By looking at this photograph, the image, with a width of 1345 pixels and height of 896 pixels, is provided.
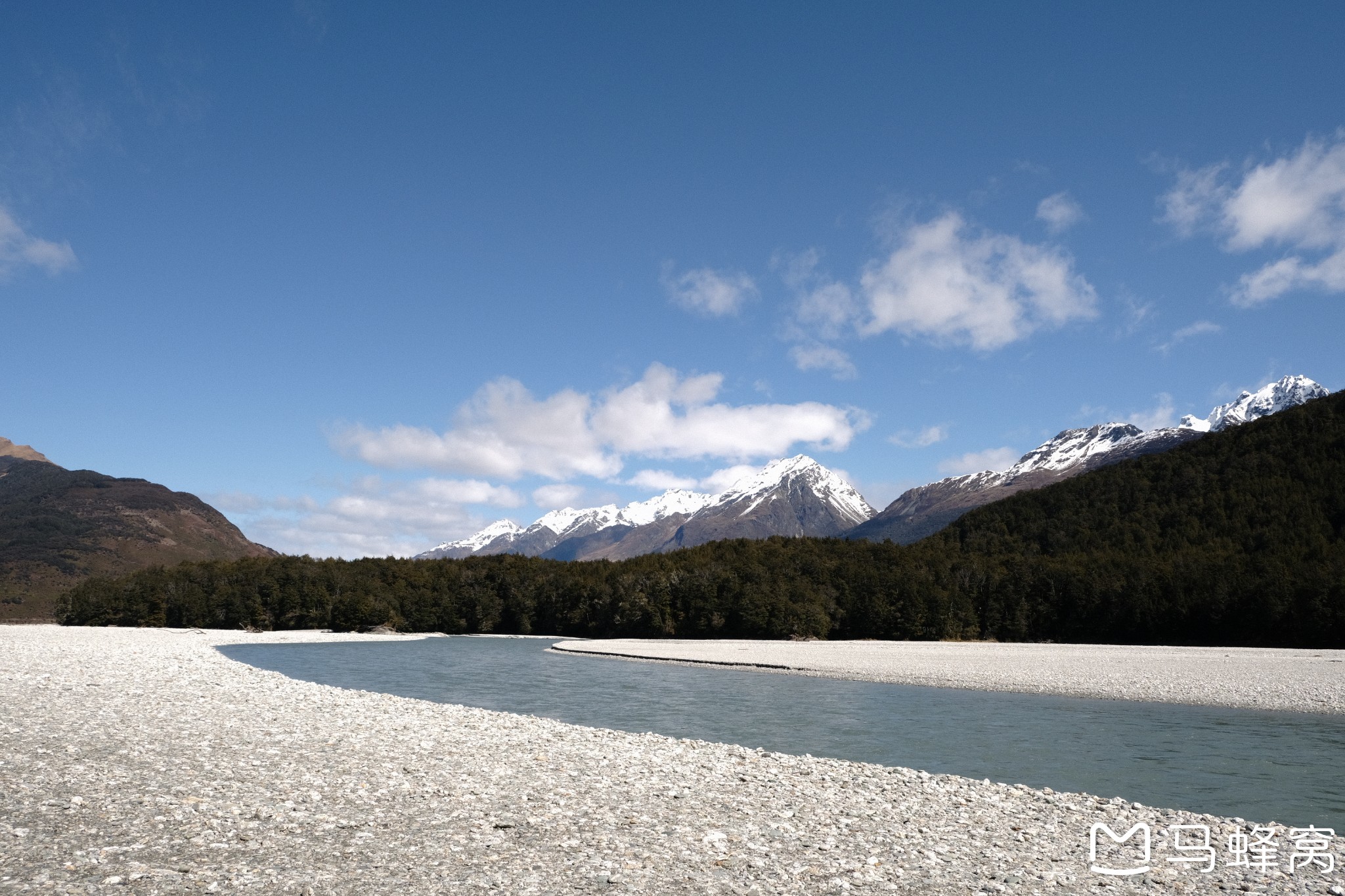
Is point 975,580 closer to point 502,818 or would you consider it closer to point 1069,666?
→ point 1069,666

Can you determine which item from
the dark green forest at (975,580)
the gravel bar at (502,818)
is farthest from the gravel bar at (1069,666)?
the gravel bar at (502,818)

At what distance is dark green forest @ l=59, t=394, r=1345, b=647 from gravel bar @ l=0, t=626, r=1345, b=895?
87323 millimetres

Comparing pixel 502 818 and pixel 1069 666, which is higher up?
pixel 502 818

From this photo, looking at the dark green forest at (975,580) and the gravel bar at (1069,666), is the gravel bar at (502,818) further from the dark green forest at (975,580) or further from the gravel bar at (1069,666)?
the dark green forest at (975,580)

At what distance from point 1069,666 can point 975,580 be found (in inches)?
2097

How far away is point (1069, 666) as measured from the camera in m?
57.3

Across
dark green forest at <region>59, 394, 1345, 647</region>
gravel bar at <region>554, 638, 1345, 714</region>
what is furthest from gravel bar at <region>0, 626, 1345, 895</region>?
dark green forest at <region>59, 394, 1345, 647</region>

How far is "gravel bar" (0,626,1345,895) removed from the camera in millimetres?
11234

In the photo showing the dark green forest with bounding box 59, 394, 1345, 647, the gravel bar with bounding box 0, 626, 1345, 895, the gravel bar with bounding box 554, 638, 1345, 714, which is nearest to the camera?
the gravel bar with bounding box 0, 626, 1345, 895

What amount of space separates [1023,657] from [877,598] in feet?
130

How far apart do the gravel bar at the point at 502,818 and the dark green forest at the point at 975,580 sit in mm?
87323

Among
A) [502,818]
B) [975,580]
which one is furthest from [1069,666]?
[502,818]

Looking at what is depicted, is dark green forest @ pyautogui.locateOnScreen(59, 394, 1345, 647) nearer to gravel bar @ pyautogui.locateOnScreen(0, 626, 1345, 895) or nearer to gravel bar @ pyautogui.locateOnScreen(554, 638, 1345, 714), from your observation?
gravel bar @ pyautogui.locateOnScreen(554, 638, 1345, 714)

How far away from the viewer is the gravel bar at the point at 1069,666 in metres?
40.5
